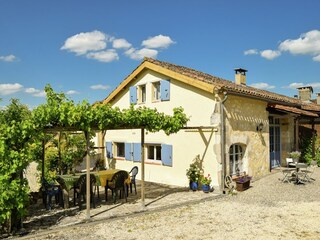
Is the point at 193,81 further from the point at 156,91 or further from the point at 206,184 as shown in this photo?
the point at 206,184

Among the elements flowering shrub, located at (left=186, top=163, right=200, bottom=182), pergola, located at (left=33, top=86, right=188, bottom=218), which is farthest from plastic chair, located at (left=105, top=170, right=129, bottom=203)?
flowering shrub, located at (left=186, top=163, right=200, bottom=182)

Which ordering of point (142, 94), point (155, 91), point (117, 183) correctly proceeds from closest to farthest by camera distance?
point (117, 183), point (155, 91), point (142, 94)

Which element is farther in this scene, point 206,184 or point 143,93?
point 143,93

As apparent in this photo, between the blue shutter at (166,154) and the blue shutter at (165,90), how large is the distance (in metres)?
2.13

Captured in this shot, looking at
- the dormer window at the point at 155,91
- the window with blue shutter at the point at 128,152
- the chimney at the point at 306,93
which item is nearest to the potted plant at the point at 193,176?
the dormer window at the point at 155,91

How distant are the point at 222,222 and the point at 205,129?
15.2 ft

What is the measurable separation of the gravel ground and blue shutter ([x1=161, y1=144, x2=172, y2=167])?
10.6 feet

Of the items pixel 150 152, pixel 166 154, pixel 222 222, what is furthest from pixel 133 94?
pixel 222 222

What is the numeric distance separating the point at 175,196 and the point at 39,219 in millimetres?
4626

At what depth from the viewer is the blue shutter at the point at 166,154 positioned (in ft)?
43.5

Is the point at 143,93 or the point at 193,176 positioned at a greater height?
the point at 143,93

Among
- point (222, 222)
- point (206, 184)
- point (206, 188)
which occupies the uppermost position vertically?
point (206, 184)

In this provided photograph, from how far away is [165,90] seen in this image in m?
13.8

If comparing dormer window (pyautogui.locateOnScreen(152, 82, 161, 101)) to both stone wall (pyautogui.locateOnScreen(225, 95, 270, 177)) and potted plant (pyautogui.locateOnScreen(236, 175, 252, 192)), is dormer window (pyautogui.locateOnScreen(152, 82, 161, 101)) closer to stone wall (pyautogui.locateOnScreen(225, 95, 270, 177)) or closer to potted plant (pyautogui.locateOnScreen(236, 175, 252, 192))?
stone wall (pyautogui.locateOnScreen(225, 95, 270, 177))
